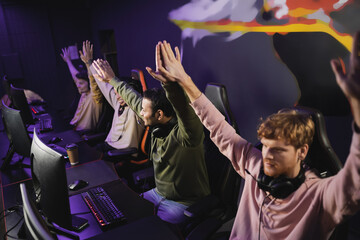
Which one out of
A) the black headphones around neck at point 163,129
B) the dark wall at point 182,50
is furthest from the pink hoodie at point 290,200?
the dark wall at point 182,50

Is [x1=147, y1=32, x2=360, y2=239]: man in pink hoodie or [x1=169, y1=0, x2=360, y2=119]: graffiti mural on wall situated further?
[x1=169, y1=0, x2=360, y2=119]: graffiti mural on wall

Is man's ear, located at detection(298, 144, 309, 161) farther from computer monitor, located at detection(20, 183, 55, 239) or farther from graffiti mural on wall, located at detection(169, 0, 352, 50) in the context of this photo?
graffiti mural on wall, located at detection(169, 0, 352, 50)

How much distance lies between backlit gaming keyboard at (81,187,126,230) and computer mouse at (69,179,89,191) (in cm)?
11

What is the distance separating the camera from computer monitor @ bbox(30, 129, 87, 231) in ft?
4.02

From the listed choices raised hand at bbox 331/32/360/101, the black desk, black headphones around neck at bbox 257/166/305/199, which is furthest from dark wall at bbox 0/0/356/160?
the black desk

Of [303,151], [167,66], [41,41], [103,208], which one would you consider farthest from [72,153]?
[41,41]

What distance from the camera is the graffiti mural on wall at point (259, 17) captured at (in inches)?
70.9

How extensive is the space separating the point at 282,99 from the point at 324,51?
0.49 meters

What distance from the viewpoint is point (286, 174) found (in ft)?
3.71

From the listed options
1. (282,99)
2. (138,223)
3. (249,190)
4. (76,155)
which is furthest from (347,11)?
(76,155)

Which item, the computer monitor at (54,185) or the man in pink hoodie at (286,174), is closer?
the man in pink hoodie at (286,174)

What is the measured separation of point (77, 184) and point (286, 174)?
53.0 inches

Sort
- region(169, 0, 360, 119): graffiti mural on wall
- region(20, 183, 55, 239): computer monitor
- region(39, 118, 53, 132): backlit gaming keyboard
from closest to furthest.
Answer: region(20, 183, 55, 239): computer monitor → region(169, 0, 360, 119): graffiti mural on wall → region(39, 118, 53, 132): backlit gaming keyboard

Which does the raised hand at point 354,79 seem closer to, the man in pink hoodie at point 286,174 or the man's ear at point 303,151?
the man in pink hoodie at point 286,174
